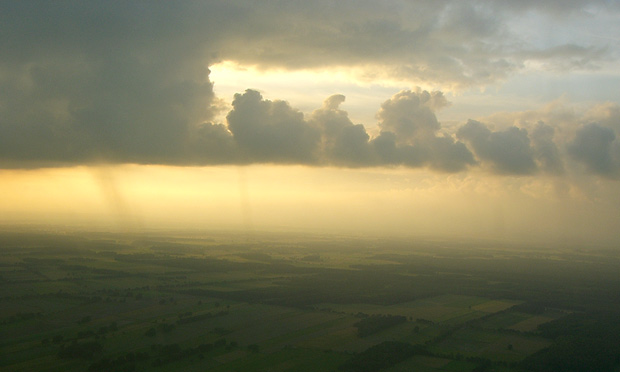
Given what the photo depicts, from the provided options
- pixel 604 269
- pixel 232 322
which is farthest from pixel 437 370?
pixel 604 269

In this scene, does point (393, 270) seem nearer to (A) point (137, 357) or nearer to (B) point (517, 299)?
(B) point (517, 299)

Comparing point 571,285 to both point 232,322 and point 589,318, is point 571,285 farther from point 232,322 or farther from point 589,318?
point 232,322

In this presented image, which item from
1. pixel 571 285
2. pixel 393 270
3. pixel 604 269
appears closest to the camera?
pixel 571 285

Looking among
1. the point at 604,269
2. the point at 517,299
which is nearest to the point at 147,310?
the point at 517,299

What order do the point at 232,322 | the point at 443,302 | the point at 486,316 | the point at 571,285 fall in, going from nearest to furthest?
1. the point at 232,322
2. the point at 486,316
3. the point at 443,302
4. the point at 571,285

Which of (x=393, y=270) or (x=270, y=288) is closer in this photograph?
(x=270, y=288)

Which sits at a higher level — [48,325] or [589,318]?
[48,325]
